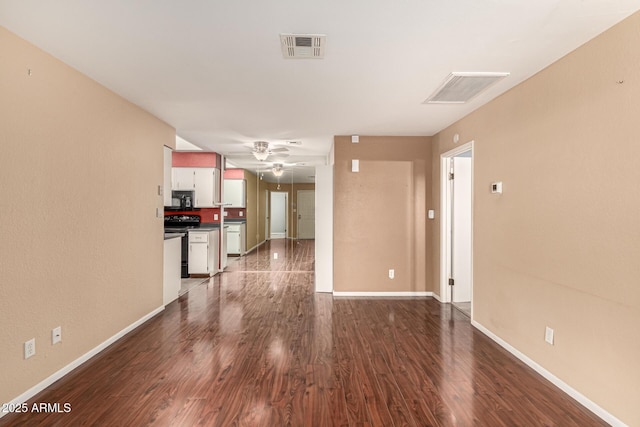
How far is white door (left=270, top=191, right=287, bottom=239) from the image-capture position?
23.0 feet

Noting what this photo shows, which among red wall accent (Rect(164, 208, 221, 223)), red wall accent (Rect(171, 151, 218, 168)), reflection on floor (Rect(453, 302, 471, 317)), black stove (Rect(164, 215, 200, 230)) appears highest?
red wall accent (Rect(171, 151, 218, 168))

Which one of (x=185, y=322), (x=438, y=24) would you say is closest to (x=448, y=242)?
(x=438, y=24)

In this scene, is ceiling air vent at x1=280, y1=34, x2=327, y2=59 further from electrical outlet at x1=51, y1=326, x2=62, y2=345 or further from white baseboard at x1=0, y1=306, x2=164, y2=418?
white baseboard at x1=0, y1=306, x2=164, y2=418

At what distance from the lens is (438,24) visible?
1.96 meters

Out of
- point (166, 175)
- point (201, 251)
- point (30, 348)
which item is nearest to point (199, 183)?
point (201, 251)

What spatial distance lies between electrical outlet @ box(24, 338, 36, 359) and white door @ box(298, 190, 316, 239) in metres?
4.50

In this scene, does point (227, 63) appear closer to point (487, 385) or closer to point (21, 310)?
point (21, 310)

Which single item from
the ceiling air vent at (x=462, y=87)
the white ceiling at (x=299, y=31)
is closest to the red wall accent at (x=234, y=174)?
the white ceiling at (x=299, y=31)

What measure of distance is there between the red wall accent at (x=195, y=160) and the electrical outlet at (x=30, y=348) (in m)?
4.39

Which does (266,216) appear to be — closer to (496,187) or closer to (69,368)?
(69,368)

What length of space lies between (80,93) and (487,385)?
3987mm

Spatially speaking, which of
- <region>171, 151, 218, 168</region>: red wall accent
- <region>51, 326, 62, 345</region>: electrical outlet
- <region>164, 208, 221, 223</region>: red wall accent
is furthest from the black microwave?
<region>51, 326, 62, 345</region>: electrical outlet

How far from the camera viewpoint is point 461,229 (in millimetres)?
4547

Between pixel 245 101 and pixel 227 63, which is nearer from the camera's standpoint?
pixel 227 63
